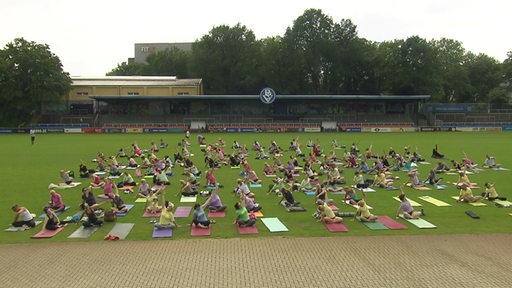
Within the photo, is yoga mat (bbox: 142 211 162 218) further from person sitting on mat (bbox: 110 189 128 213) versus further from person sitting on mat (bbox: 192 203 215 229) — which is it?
person sitting on mat (bbox: 192 203 215 229)

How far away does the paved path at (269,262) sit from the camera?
10.6 m

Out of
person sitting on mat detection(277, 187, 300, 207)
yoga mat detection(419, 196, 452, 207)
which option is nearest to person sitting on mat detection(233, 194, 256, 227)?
person sitting on mat detection(277, 187, 300, 207)

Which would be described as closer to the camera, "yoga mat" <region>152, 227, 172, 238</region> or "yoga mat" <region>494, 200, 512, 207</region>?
"yoga mat" <region>152, 227, 172, 238</region>

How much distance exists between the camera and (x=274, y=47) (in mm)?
92062

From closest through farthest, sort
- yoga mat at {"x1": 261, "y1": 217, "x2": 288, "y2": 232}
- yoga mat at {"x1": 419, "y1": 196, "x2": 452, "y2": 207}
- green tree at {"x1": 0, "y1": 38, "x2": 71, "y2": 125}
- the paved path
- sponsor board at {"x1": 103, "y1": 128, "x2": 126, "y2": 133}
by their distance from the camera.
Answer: the paved path, yoga mat at {"x1": 261, "y1": 217, "x2": 288, "y2": 232}, yoga mat at {"x1": 419, "y1": 196, "x2": 452, "y2": 207}, sponsor board at {"x1": 103, "y1": 128, "x2": 126, "y2": 133}, green tree at {"x1": 0, "y1": 38, "x2": 71, "y2": 125}

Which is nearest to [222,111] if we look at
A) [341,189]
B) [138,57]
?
[341,189]

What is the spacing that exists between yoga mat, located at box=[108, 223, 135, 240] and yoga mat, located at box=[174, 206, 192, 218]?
206 cm

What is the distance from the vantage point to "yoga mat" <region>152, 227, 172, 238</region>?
14.3 metres

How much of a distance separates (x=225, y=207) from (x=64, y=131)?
2426 inches

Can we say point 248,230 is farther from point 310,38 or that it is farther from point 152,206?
point 310,38

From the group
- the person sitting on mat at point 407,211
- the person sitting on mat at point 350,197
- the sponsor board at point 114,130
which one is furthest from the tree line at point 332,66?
the person sitting on mat at point 407,211

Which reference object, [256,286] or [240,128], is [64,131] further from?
[256,286]

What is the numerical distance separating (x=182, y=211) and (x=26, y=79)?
2785 inches

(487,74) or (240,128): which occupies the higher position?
(487,74)
